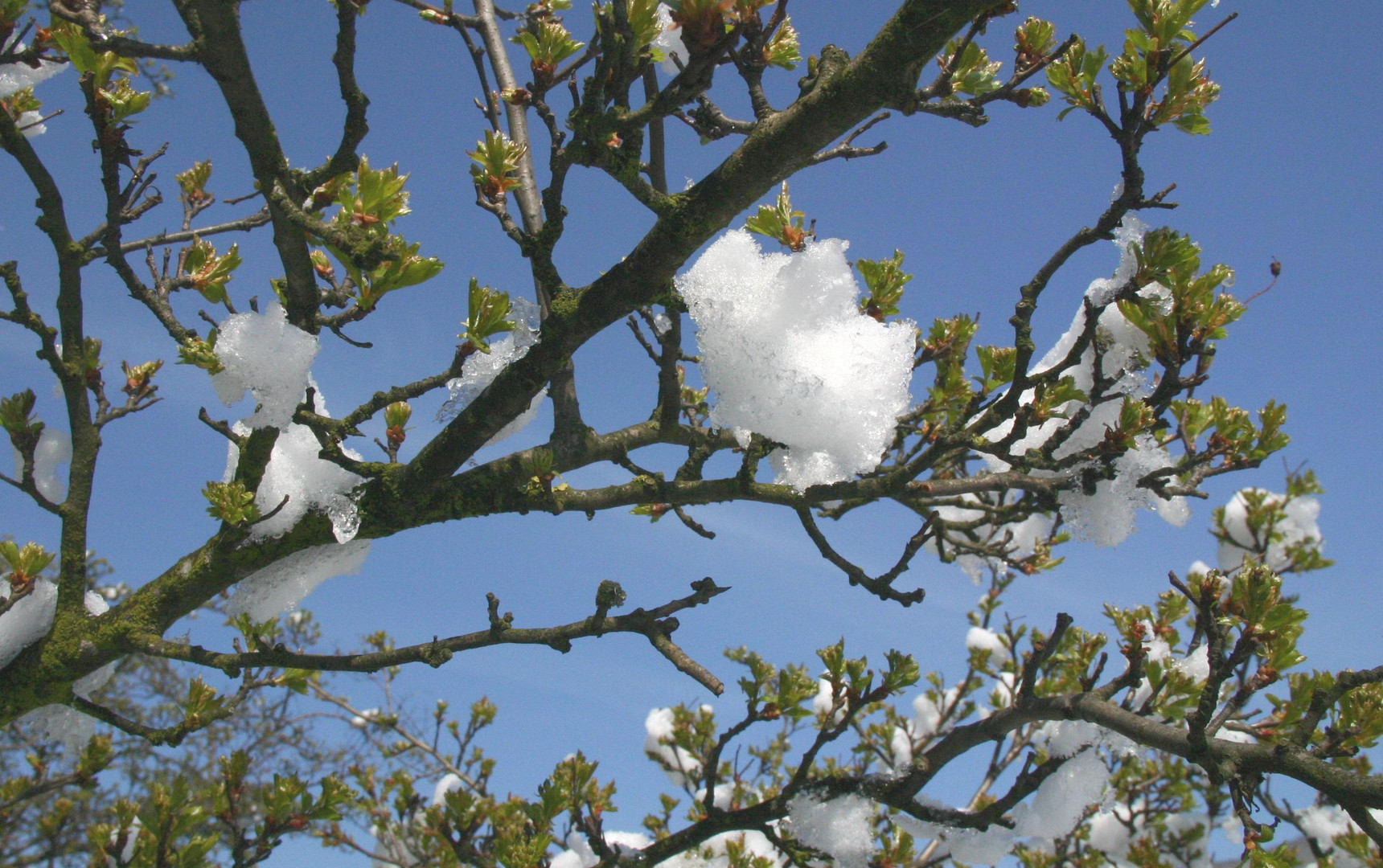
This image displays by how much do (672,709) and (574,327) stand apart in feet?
10.7

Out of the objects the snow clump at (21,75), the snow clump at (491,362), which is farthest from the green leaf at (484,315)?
the snow clump at (21,75)

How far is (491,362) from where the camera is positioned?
2.03 metres

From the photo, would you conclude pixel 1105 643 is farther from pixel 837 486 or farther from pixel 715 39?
pixel 715 39

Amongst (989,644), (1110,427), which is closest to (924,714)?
(989,644)

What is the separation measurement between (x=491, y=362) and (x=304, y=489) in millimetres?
617

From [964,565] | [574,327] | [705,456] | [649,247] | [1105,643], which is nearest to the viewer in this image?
[649,247]

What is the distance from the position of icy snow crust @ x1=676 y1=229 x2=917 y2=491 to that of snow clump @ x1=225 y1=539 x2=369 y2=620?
121cm

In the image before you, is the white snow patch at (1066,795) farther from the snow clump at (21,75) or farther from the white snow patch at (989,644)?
the snow clump at (21,75)

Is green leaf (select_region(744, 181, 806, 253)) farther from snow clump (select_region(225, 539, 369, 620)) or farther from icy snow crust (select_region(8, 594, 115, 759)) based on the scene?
icy snow crust (select_region(8, 594, 115, 759))

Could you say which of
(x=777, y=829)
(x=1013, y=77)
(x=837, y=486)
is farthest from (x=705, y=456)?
(x=777, y=829)

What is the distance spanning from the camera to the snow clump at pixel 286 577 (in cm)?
216

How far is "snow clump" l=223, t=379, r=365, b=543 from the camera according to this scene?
2016mm

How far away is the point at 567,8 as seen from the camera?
2.66 m

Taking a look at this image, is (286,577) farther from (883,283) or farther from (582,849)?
(582,849)
